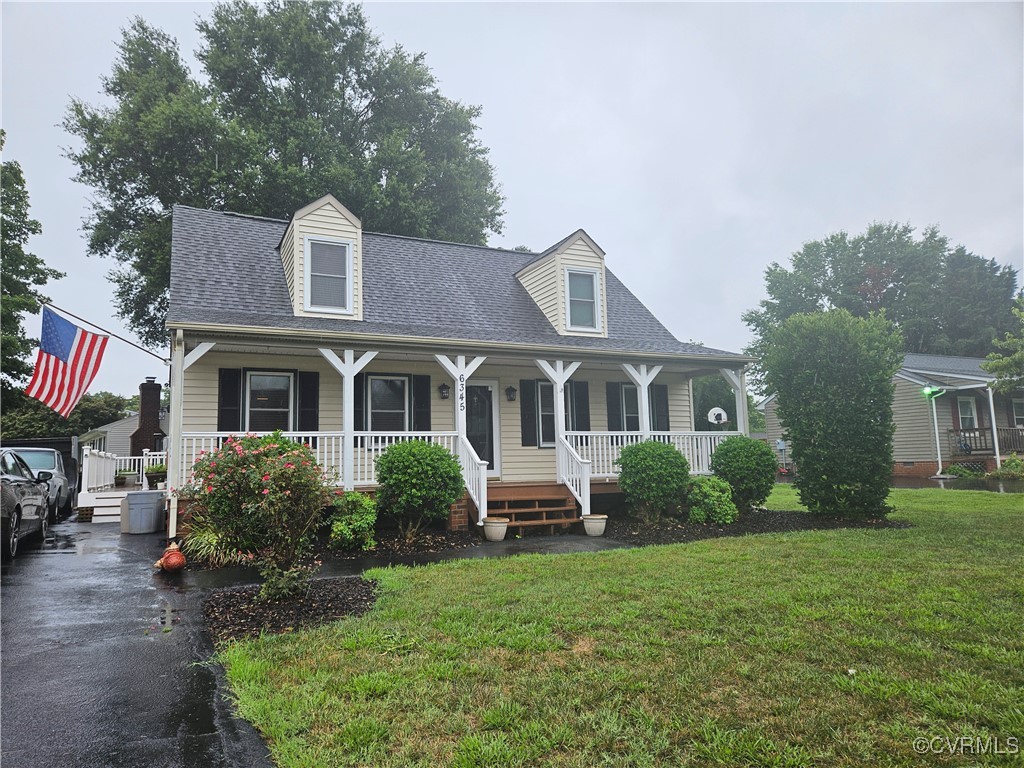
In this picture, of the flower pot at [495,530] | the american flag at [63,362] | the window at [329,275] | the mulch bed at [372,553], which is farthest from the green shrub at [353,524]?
the american flag at [63,362]

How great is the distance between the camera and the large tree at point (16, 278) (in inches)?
835

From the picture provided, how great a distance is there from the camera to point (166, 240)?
21.2 metres

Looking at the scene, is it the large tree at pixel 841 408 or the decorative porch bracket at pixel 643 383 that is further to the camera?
the decorative porch bracket at pixel 643 383

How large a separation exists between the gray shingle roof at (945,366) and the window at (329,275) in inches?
875

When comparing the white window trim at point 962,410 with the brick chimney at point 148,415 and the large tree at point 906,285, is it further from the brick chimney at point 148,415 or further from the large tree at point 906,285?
the brick chimney at point 148,415

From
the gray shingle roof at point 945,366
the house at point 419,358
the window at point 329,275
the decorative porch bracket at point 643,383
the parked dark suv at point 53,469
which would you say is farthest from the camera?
the gray shingle roof at point 945,366

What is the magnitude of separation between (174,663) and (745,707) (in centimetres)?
365

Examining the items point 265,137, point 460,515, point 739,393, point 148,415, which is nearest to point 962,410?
point 739,393

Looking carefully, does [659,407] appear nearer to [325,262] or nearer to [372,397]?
[372,397]

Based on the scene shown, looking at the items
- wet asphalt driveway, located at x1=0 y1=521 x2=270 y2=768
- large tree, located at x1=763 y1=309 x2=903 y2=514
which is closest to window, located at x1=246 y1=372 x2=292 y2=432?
wet asphalt driveway, located at x1=0 y1=521 x2=270 y2=768

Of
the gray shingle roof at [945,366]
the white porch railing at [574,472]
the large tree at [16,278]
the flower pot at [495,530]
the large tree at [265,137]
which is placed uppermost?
the large tree at [265,137]

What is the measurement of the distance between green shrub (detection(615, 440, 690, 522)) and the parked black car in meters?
9.06

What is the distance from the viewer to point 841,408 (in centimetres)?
1019

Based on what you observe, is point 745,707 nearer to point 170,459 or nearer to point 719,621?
point 719,621
